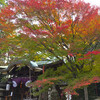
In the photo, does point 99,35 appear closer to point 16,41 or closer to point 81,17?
point 81,17

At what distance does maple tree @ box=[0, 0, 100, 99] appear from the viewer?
281 inches

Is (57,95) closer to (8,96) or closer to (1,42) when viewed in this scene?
(8,96)

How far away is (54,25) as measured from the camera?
777 centimetres

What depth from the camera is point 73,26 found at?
7.77m

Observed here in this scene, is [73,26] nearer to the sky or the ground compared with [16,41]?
nearer to the sky

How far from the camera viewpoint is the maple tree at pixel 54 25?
714 cm

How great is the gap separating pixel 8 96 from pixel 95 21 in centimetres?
1020

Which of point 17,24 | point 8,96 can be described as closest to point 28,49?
point 17,24

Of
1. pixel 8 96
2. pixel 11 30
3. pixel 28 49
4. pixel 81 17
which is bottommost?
pixel 8 96

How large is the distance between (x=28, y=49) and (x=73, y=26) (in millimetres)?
2974

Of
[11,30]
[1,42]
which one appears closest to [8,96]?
[1,42]

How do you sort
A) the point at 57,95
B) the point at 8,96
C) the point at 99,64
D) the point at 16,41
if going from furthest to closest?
the point at 8,96, the point at 57,95, the point at 16,41, the point at 99,64

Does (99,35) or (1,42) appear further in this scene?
(1,42)

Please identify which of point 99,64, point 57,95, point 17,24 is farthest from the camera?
point 57,95
